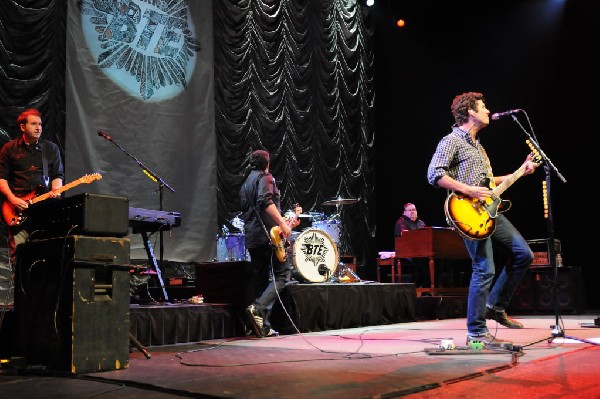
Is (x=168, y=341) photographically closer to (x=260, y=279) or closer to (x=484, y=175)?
(x=260, y=279)

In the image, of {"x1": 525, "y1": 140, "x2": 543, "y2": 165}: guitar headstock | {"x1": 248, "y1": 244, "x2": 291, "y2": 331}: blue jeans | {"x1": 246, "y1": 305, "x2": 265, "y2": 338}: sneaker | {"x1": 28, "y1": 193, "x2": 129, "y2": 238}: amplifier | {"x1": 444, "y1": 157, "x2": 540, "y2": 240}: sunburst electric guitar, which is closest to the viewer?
{"x1": 28, "y1": 193, "x2": 129, "y2": 238}: amplifier

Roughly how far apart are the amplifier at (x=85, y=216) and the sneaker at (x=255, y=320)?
2.43m

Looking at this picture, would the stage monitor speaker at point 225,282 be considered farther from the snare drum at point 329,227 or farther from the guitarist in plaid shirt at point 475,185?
the guitarist in plaid shirt at point 475,185

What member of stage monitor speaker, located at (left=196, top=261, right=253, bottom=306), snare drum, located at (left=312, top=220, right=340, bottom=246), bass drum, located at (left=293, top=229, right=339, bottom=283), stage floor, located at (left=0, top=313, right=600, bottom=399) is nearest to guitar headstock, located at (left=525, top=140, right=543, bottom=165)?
stage floor, located at (left=0, top=313, right=600, bottom=399)

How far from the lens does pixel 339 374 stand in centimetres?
368

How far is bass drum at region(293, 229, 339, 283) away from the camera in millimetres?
8320

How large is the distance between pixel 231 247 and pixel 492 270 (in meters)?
5.55

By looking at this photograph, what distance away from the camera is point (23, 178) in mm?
5637

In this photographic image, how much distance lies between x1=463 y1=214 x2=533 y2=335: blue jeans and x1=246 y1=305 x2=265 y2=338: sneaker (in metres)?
2.41

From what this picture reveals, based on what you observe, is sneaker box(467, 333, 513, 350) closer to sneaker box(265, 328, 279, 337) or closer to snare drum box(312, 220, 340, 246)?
sneaker box(265, 328, 279, 337)

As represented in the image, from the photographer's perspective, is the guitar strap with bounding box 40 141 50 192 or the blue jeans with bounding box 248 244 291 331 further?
the blue jeans with bounding box 248 244 291 331

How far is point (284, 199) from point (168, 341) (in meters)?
5.70

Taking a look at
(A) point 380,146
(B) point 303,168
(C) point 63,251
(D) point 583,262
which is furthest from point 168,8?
(D) point 583,262

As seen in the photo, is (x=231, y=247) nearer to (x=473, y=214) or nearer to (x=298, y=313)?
(x=298, y=313)
